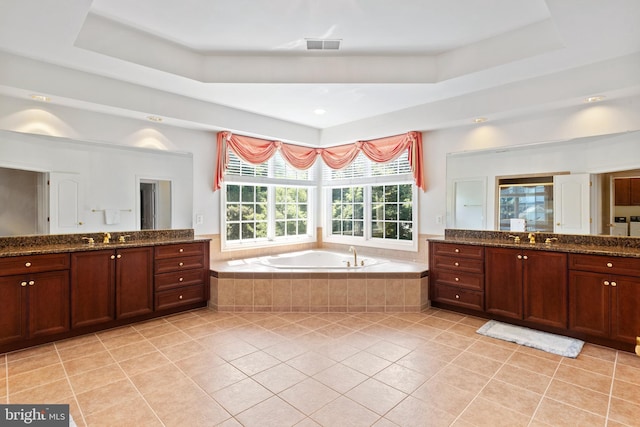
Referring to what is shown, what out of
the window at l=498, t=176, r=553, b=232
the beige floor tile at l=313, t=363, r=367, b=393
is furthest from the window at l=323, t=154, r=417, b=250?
Answer: the beige floor tile at l=313, t=363, r=367, b=393

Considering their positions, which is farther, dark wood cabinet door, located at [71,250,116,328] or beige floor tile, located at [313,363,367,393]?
dark wood cabinet door, located at [71,250,116,328]

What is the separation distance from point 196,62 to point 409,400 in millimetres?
3466

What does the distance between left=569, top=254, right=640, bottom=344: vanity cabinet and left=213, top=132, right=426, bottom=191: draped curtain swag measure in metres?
2.05

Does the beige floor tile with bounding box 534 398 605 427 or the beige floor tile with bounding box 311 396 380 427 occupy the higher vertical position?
the beige floor tile with bounding box 311 396 380 427

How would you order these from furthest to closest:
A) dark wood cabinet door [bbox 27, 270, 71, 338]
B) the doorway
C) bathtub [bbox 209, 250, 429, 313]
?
the doorway
bathtub [bbox 209, 250, 429, 313]
dark wood cabinet door [bbox 27, 270, 71, 338]

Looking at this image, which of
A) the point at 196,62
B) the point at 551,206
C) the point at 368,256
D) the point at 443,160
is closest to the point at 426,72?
the point at 443,160

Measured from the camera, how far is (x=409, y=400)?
2168mm

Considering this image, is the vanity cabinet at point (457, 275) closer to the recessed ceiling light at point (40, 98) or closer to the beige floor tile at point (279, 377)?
the beige floor tile at point (279, 377)

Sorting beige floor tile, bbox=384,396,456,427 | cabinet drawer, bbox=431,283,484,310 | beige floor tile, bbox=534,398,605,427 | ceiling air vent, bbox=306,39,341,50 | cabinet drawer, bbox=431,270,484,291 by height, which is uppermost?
ceiling air vent, bbox=306,39,341,50

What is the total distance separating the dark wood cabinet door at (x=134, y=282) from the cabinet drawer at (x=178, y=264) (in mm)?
96

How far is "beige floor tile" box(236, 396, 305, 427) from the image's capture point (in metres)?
1.94

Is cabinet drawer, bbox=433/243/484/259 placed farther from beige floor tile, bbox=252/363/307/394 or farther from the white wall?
beige floor tile, bbox=252/363/307/394

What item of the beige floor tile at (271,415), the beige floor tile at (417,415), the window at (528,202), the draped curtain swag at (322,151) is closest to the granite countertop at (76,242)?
the draped curtain swag at (322,151)
